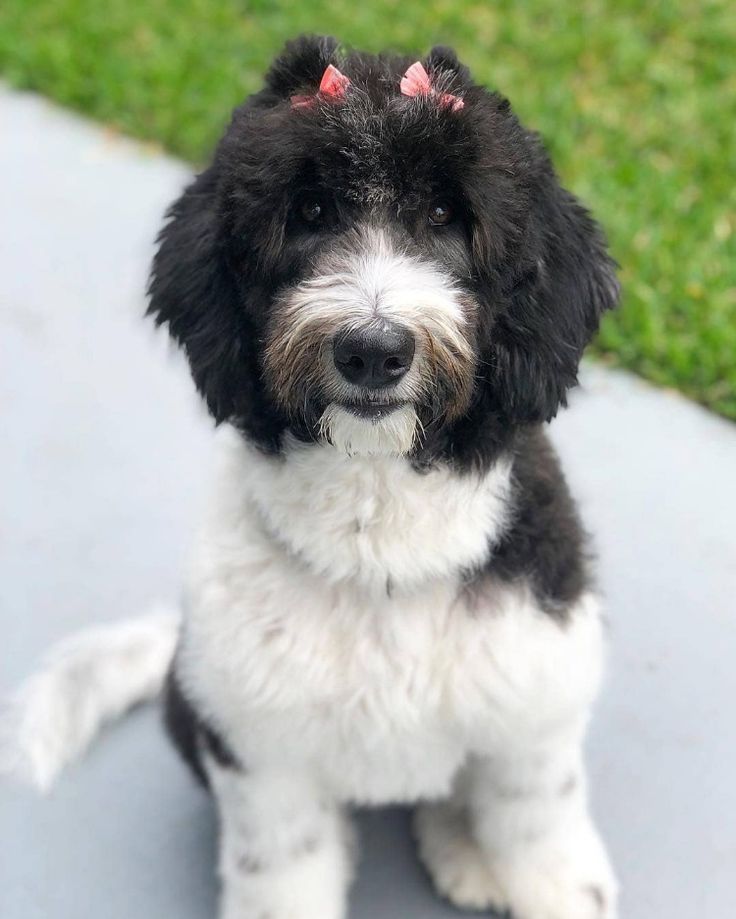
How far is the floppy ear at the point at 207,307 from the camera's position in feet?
6.49

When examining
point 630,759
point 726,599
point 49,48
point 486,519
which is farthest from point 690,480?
point 49,48

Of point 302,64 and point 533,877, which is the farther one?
point 533,877

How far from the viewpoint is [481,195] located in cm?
184

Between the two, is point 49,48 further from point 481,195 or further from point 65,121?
point 481,195

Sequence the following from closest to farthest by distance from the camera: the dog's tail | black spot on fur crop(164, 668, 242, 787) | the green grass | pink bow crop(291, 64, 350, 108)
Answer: pink bow crop(291, 64, 350, 108) → black spot on fur crop(164, 668, 242, 787) → the dog's tail → the green grass

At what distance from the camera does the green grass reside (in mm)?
3879

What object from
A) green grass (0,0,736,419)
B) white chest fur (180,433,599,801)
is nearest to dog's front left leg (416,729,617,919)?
white chest fur (180,433,599,801)

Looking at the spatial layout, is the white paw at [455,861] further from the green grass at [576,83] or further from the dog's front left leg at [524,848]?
the green grass at [576,83]

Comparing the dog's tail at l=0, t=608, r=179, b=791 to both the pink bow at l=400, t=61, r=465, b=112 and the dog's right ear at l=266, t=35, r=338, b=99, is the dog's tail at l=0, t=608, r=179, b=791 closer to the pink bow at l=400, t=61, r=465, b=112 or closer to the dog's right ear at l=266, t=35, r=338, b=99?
the dog's right ear at l=266, t=35, r=338, b=99

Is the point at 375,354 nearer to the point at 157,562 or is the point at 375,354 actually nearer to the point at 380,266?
the point at 380,266

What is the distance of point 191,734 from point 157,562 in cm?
90

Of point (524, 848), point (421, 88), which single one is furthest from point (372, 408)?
point (524, 848)

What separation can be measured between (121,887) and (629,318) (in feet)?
7.10

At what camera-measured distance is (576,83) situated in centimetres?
481
